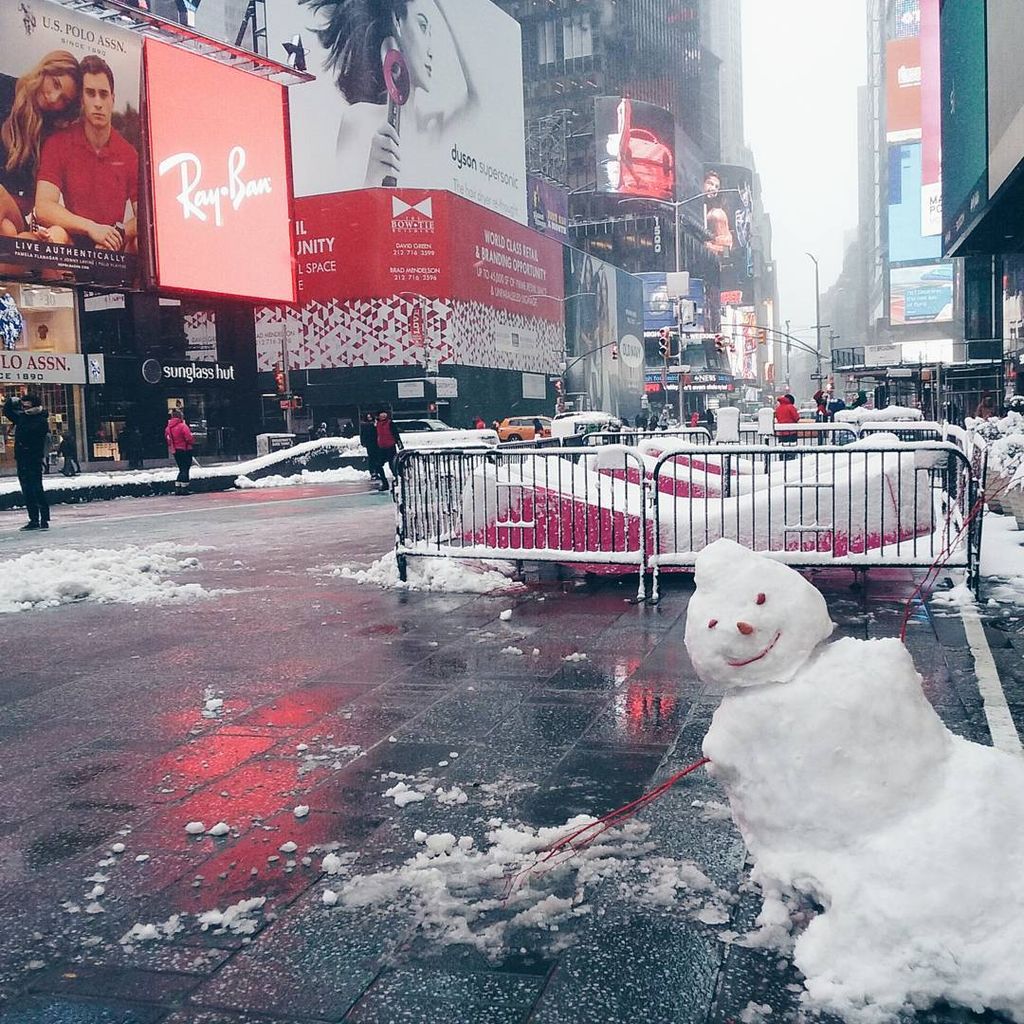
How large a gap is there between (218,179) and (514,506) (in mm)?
35578

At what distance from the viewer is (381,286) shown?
53875 millimetres

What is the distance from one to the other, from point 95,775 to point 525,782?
6.72 feet

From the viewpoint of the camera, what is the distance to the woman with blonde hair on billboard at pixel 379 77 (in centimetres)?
5694

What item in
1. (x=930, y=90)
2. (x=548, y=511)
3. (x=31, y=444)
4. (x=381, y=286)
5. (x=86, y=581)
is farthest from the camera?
(x=930, y=90)

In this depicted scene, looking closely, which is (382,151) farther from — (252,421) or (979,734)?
(979,734)

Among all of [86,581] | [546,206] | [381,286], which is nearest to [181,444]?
[86,581]

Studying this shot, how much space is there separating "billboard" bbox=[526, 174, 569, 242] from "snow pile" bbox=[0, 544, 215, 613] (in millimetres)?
75618

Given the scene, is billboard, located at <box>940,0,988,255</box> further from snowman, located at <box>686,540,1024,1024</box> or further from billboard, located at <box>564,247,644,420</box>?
billboard, located at <box>564,247,644,420</box>

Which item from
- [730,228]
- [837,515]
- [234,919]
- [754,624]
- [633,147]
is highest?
[633,147]

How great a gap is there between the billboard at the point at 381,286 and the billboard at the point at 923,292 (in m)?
66.3

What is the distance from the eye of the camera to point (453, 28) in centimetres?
6262

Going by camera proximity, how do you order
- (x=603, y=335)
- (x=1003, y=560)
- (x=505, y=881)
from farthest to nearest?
1. (x=603, y=335)
2. (x=1003, y=560)
3. (x=505, y=881)

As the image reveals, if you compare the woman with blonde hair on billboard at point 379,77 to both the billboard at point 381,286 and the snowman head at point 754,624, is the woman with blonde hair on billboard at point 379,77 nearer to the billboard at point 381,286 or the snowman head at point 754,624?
the billboard at point 381,286

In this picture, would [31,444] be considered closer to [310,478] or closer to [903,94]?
[310,478]
